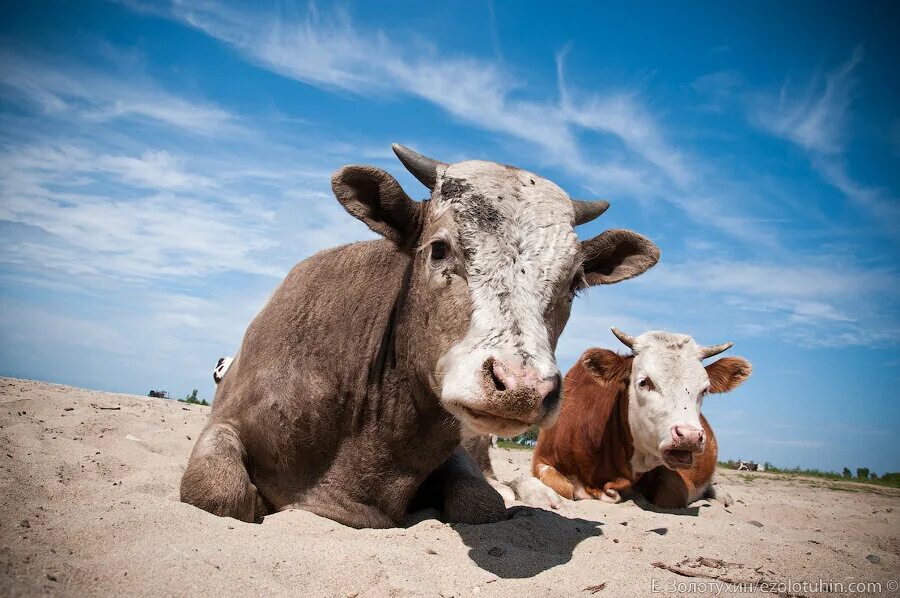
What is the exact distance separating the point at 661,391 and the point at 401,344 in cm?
364

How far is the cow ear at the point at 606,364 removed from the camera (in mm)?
7465

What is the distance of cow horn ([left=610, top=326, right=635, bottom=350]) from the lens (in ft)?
24.5

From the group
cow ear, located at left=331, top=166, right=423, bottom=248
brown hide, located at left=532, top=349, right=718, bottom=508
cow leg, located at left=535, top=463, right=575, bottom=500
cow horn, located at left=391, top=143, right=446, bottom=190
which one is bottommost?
cow leg, located at left=535, top=463, right=575, bottom=500

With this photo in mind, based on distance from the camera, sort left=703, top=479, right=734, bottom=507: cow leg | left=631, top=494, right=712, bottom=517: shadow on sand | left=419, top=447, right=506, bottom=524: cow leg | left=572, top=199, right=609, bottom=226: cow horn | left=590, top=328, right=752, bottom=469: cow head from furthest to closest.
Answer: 1. left=703, top=479, right=734, bottom=507: cow leg
2. left=631, top=494, right=712, bottom=517: shadow on sand
3. left=590, top=328, right=752, bottom=469: cow head
4. left=572, top=199, right=609, bottom=226: cow horn
5. left=419, top=447, right=506, bottom=524: cow leg

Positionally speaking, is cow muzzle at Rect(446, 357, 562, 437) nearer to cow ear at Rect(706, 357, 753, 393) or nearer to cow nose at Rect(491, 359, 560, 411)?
cow nose at Rect(491, 359, 560, 411)

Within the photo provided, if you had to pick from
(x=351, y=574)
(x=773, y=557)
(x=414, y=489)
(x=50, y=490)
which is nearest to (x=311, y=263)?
(x=414, y=489)

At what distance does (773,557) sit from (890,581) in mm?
606

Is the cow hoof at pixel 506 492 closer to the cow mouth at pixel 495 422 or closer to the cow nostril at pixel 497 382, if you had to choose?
the cow mouth at pixel 495 422

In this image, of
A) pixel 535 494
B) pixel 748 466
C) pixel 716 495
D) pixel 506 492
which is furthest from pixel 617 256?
pixel 748 466

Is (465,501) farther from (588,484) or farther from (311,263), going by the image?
(588,484)

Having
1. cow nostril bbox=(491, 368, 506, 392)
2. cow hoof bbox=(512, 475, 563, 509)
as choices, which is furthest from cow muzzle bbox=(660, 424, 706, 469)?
cow nostril bbox=(491, 368, 506, 392)

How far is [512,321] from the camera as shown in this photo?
321 centimetres

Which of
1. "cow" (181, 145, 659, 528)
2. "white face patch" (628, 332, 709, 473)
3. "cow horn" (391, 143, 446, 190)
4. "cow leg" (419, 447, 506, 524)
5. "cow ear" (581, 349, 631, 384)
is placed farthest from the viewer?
"cow ear" (581, 349, 631, 384)

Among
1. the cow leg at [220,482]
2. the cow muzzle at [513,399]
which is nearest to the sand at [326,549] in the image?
the cow leg at [220,482]
